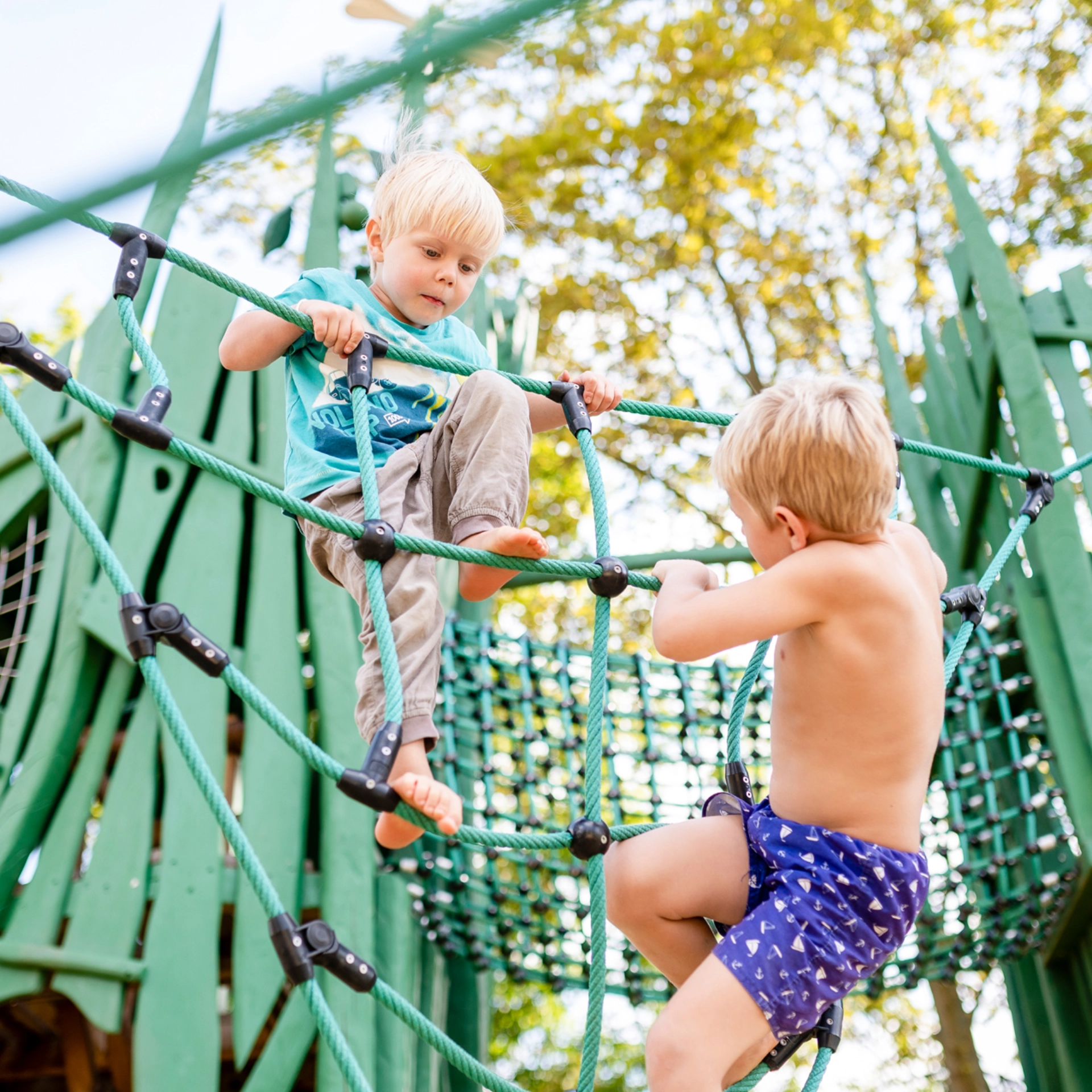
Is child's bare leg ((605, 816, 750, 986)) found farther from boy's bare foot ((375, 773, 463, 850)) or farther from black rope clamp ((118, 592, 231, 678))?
black rope clamp ((118, 592, 231, 678))

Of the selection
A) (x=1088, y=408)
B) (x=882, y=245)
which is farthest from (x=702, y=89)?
(x=1088, y=408)

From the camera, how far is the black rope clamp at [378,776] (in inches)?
47.9

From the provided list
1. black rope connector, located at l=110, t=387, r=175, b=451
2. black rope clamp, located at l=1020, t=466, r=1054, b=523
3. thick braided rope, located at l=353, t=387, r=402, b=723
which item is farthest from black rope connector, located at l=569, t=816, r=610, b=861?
black rope clamp, located at l=1020, t=466, r=1054, b=523

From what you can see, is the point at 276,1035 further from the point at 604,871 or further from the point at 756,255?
the point at 756,255

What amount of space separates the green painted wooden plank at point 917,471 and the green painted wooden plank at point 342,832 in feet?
5.71

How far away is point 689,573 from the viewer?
1.32m

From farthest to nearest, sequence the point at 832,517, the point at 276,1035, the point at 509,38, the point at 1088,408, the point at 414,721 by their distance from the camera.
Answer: the point at 1088,408, the point at 276,1035, the point at 414,721, the point at 832,517, the point at 509,38

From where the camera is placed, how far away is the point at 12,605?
2.99 metres

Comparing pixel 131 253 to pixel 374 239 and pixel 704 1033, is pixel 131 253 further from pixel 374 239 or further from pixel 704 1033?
pixel 704 1033

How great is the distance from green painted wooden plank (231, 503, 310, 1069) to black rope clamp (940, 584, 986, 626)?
1535 mm

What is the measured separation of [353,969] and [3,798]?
5.31ft

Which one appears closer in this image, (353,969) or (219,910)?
(353,969)

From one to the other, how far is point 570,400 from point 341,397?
1.05ft

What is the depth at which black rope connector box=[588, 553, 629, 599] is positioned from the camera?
1453 mm
